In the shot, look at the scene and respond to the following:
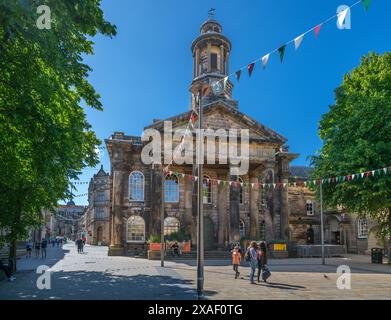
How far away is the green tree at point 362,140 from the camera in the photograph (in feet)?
72.8

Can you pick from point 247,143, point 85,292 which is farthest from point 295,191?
point 85,292

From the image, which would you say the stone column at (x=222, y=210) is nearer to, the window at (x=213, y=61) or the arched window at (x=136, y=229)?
the arched window at (x=136, y=229)

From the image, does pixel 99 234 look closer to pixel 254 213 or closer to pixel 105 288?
pixel 254 213

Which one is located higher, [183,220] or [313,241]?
[183,220]

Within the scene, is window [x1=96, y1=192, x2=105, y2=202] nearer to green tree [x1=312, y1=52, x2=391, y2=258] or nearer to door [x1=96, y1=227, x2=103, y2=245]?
door [x1=96, y1=227, x2=103, y2=245]

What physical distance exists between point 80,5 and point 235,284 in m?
11.0

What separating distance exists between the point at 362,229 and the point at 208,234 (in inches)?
700

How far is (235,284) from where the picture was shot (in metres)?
14.1

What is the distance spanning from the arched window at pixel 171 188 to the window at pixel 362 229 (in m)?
A: 20.4

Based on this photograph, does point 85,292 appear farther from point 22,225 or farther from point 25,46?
point 25,46

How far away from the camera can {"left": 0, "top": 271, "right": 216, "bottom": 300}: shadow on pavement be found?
436 inches

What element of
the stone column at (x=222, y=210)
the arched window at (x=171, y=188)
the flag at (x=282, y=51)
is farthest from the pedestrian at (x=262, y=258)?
the arched window at (x=171, y=188)

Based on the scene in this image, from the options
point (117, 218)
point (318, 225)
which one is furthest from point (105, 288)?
point (318, 225)

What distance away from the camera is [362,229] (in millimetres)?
39938
